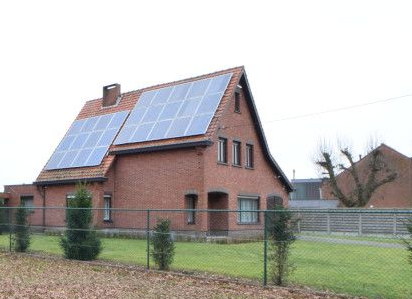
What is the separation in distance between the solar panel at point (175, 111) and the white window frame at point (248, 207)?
4.97m

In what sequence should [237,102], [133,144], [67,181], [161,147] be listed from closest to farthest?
[161,147] → [133,144] → [237,102] → [67,181]

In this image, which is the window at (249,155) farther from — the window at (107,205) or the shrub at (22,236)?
the shrub at (22,236)

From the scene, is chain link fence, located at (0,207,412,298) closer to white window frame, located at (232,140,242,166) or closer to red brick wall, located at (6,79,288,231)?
red brick wall, located at (6,79,288,231)

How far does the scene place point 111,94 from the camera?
105 ft

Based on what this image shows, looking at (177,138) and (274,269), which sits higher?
(177,138)

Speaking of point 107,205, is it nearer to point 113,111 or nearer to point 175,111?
point 113,111

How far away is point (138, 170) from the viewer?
26.6m

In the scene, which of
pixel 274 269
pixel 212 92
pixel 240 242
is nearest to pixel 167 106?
pixel 212 92

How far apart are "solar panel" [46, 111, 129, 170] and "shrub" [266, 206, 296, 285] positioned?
58.4 ft

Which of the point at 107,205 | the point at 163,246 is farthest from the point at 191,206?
the point at 163,246

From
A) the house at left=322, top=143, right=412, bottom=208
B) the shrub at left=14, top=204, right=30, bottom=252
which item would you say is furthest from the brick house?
the house at left=322, top=143, right=412, bottom=208

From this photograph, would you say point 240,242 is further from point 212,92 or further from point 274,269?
point 274,269

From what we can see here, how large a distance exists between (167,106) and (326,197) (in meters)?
33.2

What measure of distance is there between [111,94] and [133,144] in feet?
21.2
